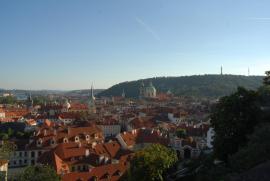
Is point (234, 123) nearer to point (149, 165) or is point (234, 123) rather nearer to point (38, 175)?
point (149, 165)

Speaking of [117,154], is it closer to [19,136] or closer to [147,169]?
[147,169]

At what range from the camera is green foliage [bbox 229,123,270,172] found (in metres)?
19.5

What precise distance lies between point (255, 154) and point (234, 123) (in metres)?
9.24

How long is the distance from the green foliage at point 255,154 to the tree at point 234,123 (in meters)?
6.56

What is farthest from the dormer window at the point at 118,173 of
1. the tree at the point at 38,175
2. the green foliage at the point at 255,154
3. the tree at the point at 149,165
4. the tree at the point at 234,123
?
the green foliage at the point at 255,154

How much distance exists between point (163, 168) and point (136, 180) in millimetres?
2306

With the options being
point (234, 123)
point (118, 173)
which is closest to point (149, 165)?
point (234, 123)

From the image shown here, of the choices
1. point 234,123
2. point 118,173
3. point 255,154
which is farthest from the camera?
point 118,173

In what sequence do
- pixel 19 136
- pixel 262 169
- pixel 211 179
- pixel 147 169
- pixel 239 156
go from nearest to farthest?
1. pixel 262 169
2. pixel 239 156
3. pixel 211 179
4. pixel 147 169
5. pixel 19 136

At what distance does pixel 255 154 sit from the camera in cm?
2009

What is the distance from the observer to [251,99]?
1190 inches

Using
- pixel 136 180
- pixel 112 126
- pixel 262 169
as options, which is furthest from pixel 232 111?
pixel 112 126

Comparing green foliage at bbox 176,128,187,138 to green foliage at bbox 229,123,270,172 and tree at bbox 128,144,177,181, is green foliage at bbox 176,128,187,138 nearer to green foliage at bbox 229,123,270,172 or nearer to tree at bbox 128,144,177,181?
tree at bbox 128,144,177,181

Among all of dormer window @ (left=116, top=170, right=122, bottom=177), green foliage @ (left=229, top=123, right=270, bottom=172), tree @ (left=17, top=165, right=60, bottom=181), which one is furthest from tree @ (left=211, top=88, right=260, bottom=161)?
tree @ (left=17, top=165, right=60, bottom=181)
